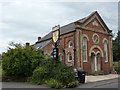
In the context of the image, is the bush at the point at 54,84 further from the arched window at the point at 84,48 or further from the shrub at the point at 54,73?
the arched window at the point at 84,48

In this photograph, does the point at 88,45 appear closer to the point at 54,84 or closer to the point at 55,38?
the point at 55,38

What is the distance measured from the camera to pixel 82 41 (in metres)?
25.7

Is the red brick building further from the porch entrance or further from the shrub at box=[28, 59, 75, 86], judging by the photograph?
the shrub at box=[28, 59, 75, 86]

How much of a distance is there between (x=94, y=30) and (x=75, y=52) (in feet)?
18.4

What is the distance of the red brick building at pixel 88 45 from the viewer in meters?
25.1

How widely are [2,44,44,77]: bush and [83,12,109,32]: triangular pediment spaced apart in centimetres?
1233

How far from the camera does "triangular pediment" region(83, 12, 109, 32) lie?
27.0 meters

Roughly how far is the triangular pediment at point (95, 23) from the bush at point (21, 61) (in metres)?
12.3

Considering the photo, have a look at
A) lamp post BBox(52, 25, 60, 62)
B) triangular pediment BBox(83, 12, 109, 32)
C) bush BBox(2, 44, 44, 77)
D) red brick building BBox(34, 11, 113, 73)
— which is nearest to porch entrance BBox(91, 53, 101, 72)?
red brick building BBox(34, 11, 113, 73)

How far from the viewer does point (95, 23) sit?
2844 centimetres

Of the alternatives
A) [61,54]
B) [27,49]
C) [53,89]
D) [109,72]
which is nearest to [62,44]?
[61,54]

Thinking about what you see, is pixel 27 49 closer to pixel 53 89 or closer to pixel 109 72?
pixel 53 89

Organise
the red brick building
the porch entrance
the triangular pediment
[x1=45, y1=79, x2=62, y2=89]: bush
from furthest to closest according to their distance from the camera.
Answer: the porch entrance → the triangular pediment → the red brick building → [x1=45, y1=79, x2=62, y2=89]: bush

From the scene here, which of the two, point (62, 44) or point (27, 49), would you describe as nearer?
point (27, 49)
